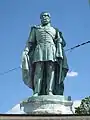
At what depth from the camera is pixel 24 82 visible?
12.3 metres

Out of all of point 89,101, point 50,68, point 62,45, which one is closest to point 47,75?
point 50,68

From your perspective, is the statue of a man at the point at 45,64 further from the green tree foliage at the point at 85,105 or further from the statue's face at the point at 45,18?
the green tree foliage at the point at 85,105

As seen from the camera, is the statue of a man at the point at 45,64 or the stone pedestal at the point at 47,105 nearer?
the stone pedestal at the point at 47,105

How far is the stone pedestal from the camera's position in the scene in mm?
11406

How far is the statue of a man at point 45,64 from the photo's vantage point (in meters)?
12.1

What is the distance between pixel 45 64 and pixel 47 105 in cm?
145

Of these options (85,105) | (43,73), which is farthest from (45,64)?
(85,105)

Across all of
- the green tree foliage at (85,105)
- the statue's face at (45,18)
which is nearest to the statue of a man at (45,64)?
the statue's face at (45,18)

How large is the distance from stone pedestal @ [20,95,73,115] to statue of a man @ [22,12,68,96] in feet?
1.10

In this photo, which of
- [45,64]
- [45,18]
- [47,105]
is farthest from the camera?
[45,18]

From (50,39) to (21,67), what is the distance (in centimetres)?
129

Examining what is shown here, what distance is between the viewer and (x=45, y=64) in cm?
1230

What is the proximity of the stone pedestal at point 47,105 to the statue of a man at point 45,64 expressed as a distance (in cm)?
34

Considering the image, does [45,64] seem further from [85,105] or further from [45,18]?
[85,105]
